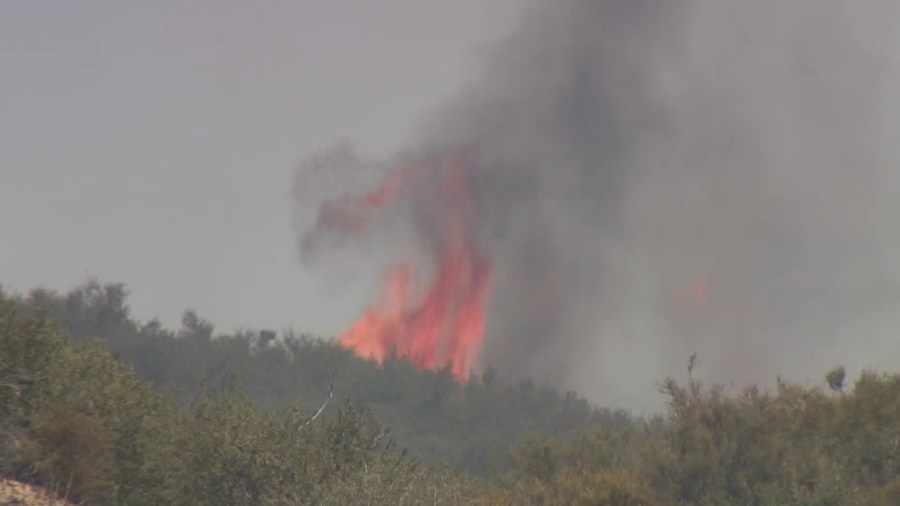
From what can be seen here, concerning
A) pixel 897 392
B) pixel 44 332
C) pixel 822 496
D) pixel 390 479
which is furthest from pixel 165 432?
pixel 897 392

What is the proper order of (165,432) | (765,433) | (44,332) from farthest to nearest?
(765,433)
(165,432)
(44,332)

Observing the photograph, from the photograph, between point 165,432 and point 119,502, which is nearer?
point 119,502

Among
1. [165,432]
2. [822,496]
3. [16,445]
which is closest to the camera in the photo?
[16,445]

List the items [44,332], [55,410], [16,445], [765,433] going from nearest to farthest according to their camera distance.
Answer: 1. [16,445]
2. [55,410]
3. [44,332]
4. [765,433]

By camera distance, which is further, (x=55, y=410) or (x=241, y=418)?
(x=241, y=418)

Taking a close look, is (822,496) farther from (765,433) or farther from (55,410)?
(55,410)

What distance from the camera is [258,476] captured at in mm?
42312

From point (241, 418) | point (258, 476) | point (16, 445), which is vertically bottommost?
point (16, 445)

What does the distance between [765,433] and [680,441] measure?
18.5ft

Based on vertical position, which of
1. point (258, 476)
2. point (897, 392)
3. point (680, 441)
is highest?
point (897, 392)

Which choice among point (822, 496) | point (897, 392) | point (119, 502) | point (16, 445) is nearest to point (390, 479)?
point (119, 502)

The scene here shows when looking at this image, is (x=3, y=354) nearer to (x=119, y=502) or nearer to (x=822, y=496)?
(x=119, y=502)

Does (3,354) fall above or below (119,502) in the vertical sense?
above

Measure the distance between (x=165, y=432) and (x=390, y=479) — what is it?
979cm
